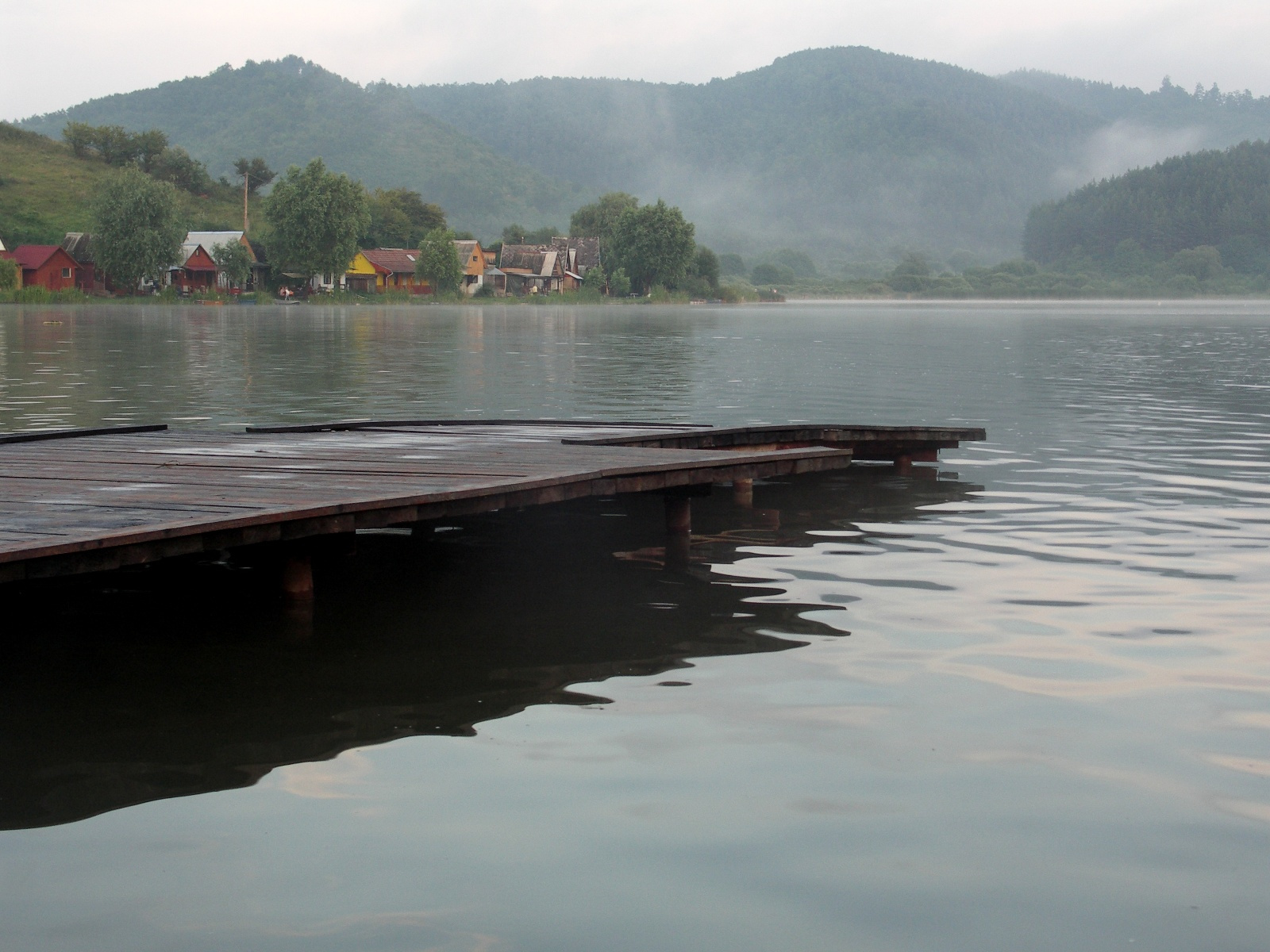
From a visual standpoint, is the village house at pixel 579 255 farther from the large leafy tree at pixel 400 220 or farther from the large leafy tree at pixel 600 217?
the large leafy tree at pixel 600 217

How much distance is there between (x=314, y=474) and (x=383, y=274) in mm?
114709

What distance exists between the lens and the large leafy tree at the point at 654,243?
132 m

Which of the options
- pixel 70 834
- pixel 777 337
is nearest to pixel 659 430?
pixel 70 834

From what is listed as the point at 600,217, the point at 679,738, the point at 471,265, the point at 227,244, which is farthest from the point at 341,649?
the point at 600,217

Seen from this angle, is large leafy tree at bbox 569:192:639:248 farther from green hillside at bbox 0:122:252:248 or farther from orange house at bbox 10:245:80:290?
orange house at bbox 10:245:80:290

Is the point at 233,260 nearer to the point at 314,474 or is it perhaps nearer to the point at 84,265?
the point at 84,265

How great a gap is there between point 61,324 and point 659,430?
4794cm

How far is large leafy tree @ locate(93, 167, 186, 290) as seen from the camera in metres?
90.8

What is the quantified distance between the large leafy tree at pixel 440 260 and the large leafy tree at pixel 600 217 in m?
44.7

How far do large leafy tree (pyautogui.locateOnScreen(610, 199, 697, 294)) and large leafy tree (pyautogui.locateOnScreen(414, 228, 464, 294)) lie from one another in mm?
20790

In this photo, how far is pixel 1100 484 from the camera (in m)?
13.5

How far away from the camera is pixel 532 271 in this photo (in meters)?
139

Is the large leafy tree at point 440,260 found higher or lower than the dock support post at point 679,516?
higher

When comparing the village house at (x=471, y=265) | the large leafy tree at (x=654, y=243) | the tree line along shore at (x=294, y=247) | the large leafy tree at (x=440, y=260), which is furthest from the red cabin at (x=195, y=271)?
the large leafy tree at (x=654, y=243)
